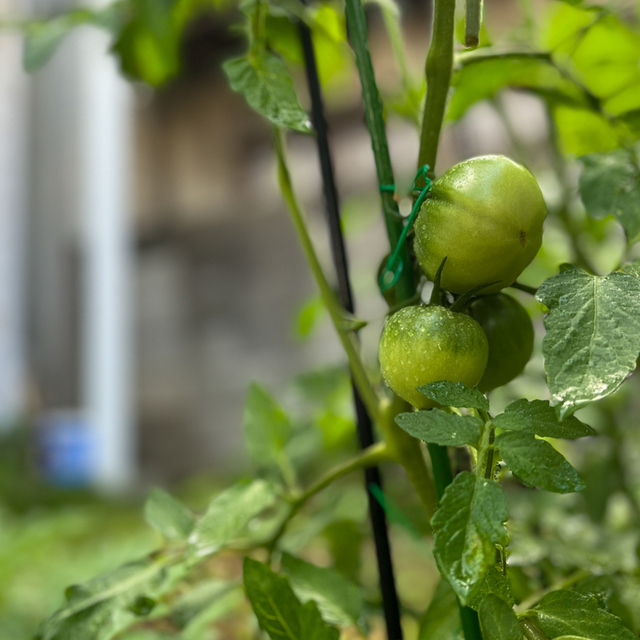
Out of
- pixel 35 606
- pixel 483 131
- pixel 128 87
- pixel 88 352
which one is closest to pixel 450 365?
pixel 35 606

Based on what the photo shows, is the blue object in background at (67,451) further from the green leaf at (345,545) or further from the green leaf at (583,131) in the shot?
the green leaf at (583,131)

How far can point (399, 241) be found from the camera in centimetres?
26

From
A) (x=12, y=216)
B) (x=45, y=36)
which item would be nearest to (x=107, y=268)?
(x=12, y=216)

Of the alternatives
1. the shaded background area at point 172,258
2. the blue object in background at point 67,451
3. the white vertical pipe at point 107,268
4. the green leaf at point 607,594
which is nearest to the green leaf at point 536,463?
the green leaf at point 607,594

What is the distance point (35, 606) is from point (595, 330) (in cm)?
74

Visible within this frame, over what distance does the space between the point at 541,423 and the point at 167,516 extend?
0.23 meters

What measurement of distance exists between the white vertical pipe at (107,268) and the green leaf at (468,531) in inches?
102

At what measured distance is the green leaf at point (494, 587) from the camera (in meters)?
0.21

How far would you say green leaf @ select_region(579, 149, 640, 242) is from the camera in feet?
0.95

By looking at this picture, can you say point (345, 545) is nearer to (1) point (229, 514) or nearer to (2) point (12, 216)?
(1) point (229, 514)

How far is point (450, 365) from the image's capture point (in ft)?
0.72

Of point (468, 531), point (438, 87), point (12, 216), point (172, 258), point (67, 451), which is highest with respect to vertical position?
point (438, 87)

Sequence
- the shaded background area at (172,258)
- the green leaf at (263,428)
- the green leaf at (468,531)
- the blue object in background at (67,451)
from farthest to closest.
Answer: the shaded background area at (172,258) → the blue object in background at (67,451) → the green leaf at (263,428) → the green leaf at (468,531)

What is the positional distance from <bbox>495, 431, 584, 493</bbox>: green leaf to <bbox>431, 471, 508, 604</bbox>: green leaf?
0.04 ft
